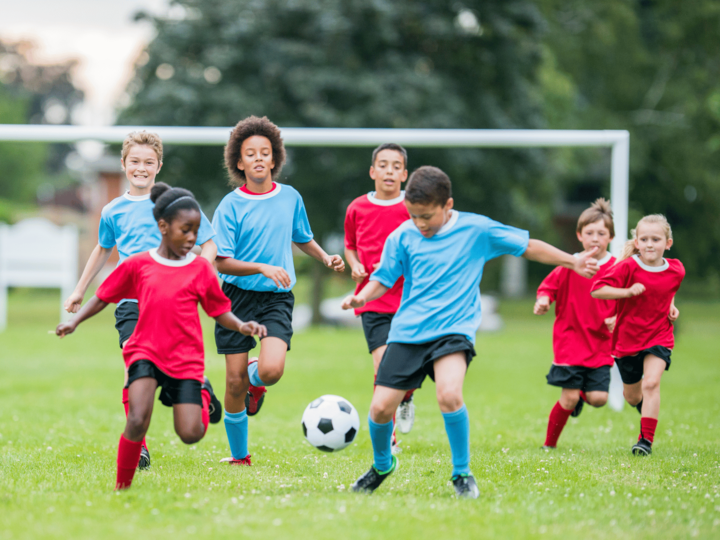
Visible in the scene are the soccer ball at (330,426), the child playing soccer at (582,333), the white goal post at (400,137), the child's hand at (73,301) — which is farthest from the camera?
the white goal post at (400,137)

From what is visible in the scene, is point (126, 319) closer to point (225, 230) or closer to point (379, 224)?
point (225, 230)

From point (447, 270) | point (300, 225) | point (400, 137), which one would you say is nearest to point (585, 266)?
point (447, 270)

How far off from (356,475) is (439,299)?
154 centimetres

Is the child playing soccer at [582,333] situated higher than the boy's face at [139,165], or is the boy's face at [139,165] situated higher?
the boy's face at [139,165]

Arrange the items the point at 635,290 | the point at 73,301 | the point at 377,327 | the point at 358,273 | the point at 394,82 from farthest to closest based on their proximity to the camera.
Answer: the point at 394,82 → the point at 377,327 → the point at 635,290 → the point at 358,273 → the point at 73,301

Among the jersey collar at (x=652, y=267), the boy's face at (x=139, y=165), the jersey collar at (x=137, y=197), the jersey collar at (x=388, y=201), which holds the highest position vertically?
the boy's face at (x=139, y=165)

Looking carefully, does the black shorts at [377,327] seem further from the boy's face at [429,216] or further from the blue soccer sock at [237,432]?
the boy's face at [429,216]

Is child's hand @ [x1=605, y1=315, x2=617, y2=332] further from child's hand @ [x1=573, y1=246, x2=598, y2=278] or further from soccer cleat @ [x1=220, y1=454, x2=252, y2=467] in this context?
soccer cleat @ [x1=220, y1=454, x2=252, y2=467]

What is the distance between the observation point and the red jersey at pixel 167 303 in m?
4.40

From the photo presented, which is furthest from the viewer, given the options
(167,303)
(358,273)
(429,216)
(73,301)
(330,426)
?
(358,273)

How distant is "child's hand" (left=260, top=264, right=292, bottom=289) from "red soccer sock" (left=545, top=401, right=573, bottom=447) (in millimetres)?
2755

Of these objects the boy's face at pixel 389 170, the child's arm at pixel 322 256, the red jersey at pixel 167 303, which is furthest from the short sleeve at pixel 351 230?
the red jersey at pixel 167 303

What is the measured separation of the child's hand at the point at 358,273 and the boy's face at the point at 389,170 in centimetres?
77

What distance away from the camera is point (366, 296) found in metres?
4.66
